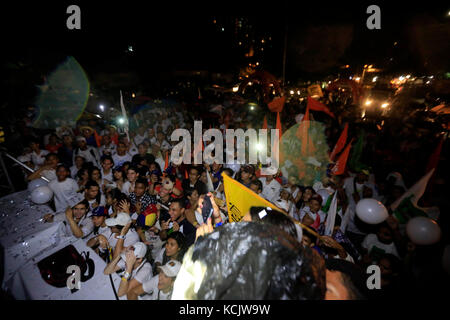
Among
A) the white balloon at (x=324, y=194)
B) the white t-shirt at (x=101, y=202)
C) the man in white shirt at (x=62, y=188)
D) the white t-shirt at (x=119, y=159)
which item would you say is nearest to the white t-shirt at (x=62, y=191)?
the man in white shirt at (x=62, y=188)

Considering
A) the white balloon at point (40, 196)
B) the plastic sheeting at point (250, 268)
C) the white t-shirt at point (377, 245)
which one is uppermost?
the plastic sheeting at point (250, 268)

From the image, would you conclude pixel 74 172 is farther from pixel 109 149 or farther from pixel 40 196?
pixel 40 196

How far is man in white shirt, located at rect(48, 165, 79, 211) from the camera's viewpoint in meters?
4.86

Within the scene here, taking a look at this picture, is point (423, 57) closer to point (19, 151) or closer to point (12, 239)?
point (12, 239)

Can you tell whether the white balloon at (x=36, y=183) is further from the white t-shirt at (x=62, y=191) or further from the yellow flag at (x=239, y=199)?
the yellow flag at (x=239, y=199)

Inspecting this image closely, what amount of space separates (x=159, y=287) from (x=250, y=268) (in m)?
2.22

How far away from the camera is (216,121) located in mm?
11656

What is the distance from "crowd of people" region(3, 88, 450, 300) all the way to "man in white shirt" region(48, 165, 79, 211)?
20 millimetres

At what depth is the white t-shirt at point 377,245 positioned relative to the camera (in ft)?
11.7

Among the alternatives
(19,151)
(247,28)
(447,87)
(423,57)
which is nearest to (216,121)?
(19,151)

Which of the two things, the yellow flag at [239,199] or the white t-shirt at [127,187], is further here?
the white t-shirt at [127,187]

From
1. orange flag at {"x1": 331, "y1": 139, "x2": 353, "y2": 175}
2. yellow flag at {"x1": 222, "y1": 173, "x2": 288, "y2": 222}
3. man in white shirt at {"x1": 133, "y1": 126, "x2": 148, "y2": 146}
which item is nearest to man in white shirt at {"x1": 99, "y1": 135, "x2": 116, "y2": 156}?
man in white shirt at {"x1": 133, "y1": 126, "x2": 148, "y2": 146}

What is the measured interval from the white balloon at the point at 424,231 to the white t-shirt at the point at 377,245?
0.70 metres

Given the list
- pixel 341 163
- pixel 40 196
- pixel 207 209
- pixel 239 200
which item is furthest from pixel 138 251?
pixel 341 163
